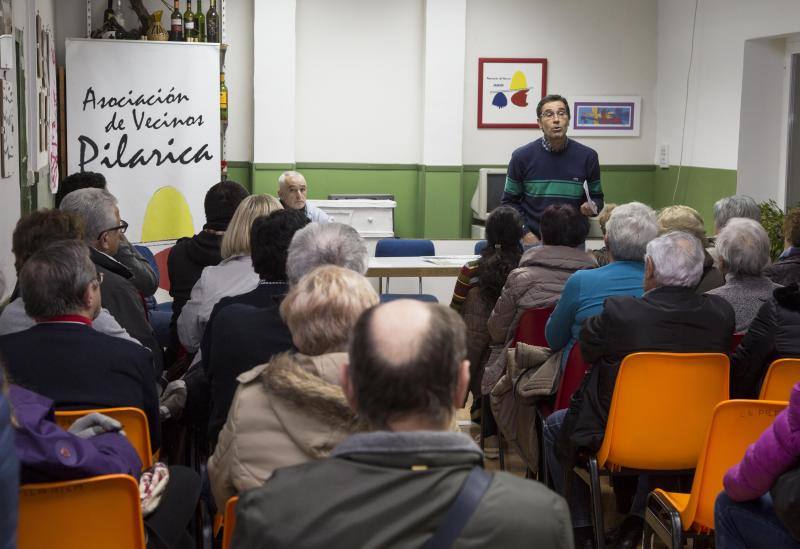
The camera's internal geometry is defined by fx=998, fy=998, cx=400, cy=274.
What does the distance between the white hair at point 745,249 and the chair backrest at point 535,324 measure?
724mm

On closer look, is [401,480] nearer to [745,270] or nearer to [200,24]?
[745,270]

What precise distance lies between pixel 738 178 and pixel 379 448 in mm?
6821

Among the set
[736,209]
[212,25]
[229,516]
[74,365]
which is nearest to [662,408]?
[229,516]

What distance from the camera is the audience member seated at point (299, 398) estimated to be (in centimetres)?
187

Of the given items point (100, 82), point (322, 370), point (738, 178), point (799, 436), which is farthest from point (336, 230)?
point (738, 178)

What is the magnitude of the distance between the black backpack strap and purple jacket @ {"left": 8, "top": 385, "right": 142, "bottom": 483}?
88 cm

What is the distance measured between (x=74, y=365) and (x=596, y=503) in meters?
1.68

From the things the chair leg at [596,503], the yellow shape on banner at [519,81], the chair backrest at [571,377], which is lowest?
the chair leg at [596,503]

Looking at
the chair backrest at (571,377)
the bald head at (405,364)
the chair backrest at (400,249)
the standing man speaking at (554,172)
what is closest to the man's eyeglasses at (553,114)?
the standing man speaking at (554,172)

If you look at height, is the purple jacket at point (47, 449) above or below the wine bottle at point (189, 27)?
below

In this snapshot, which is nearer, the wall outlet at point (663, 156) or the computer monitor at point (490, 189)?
the computer monitor at point (490, 189)

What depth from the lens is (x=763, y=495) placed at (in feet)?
7.59

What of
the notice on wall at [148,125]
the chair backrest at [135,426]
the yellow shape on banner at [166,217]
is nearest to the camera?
the chair backrest at [135,426]

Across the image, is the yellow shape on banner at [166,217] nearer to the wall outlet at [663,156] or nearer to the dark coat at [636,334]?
the wall outlet at [663,156]
